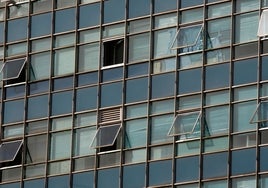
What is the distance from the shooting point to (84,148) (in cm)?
6241

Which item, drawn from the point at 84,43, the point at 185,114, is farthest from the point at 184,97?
the point at 84,43

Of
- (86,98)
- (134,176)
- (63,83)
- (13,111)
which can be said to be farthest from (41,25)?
(134,176)

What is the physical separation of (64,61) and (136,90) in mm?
3365

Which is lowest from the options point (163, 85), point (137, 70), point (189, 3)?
point (163, 85)

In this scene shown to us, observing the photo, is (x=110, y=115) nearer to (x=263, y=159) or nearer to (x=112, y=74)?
(x=112, y=74)

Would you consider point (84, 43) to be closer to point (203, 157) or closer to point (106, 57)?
point (106, 57)

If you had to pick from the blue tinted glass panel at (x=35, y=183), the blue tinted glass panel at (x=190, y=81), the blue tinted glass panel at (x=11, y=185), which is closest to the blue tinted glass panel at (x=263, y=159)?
the blue tinted glass panel at (x=190, y=81)

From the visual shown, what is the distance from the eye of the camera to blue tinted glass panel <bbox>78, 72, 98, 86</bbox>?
62.7 m

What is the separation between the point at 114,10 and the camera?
207ft

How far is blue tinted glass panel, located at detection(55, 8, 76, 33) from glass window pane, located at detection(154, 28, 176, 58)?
3477 mm

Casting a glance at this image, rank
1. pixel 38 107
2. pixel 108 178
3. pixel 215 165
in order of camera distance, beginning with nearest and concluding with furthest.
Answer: pixel 215 165
pixel 108 178
pixel 38 107

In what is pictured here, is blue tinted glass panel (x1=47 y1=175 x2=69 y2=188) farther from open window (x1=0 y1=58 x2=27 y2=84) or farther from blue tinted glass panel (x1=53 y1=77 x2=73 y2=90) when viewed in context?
open window (x1=0 y1=58 x2=27 y2=84)

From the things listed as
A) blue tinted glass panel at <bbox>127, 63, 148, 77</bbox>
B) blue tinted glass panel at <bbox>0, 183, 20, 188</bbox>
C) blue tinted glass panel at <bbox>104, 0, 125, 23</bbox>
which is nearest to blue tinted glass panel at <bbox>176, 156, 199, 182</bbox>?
blue tinted glass panel at <bbox>127, 63, 148, 77</bbox>

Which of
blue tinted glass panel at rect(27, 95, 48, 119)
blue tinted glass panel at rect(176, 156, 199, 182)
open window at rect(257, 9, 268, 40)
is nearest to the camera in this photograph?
open window at rect(257, 9, 268, 40)
